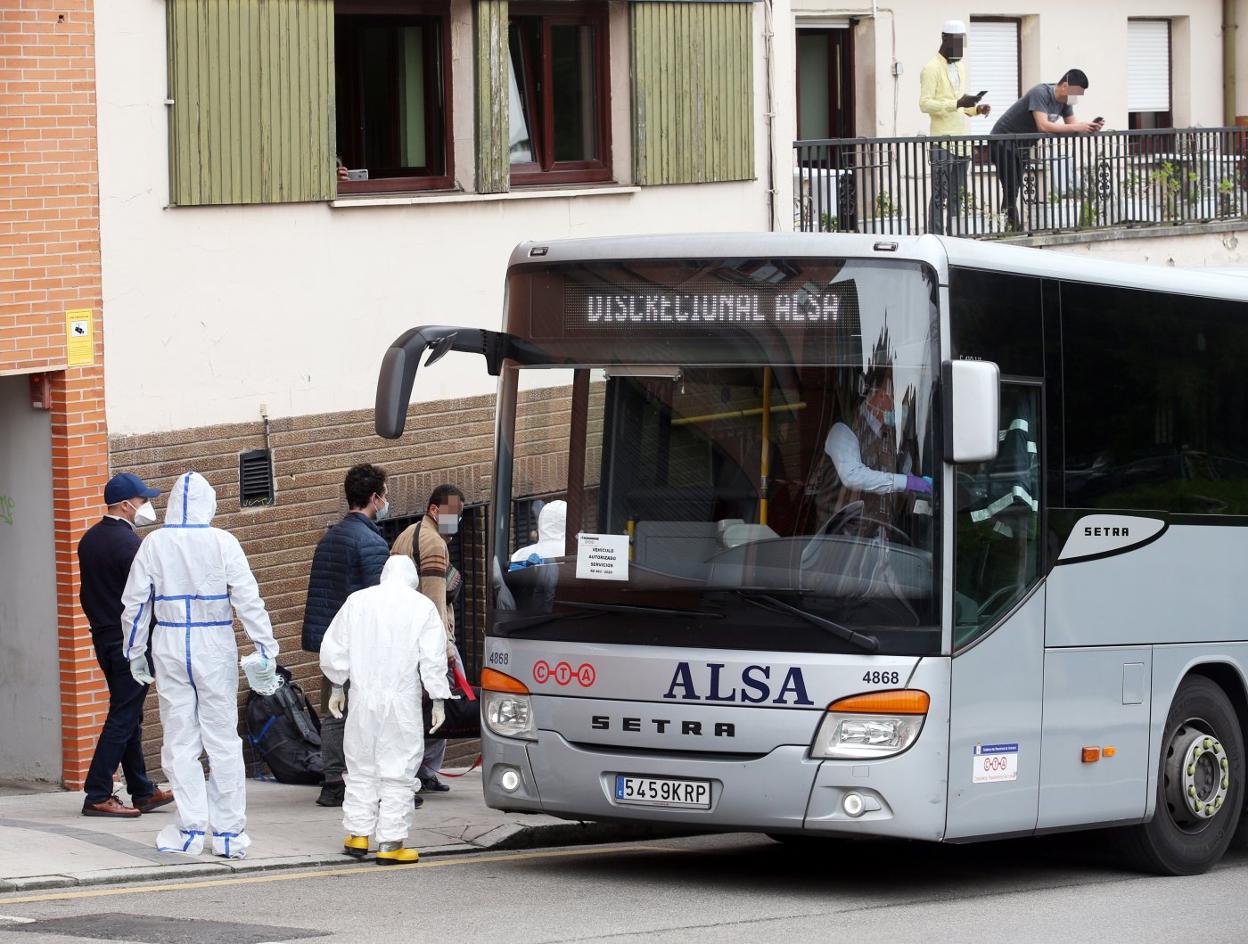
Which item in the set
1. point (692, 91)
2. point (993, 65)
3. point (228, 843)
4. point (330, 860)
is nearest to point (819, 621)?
point (330, 860)

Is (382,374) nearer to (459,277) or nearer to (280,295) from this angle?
(280,295)

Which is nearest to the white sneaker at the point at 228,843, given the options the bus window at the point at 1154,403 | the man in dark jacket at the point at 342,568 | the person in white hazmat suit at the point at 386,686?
the person in white hazmat suit at the point at 386,686

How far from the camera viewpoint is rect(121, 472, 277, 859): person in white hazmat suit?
1084 centimetres

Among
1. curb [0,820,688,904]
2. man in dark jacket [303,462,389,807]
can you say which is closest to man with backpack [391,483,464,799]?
man in dark jacket [303,462,389,807]

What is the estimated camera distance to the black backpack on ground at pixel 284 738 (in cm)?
1427

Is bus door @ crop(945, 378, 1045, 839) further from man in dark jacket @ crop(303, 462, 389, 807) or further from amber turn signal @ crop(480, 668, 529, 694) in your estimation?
man in dark jacket @ crop(303, 462, 389, 807)

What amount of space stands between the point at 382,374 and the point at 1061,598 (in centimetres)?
328

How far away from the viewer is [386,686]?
1093cm

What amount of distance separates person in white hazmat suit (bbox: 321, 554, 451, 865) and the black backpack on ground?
3204 millimetres

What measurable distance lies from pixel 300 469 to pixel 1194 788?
6.38 metres

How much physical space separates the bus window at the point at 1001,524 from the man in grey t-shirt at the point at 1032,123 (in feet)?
39.6

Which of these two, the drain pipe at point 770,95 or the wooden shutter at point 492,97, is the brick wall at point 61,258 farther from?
the drain pipe at point 770,95

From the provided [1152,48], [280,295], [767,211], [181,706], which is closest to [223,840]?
[181,706]

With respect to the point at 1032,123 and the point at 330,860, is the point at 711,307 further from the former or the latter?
the point at 1032,123
